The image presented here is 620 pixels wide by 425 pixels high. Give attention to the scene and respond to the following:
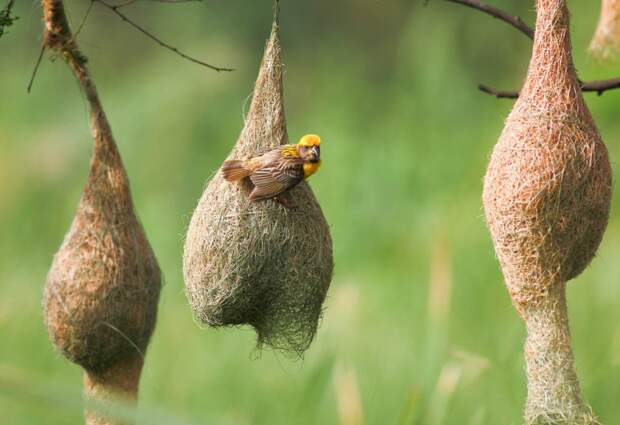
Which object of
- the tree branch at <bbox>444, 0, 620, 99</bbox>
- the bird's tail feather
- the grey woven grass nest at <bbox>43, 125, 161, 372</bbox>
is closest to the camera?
the bird's tail feather

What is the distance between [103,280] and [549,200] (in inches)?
56.0

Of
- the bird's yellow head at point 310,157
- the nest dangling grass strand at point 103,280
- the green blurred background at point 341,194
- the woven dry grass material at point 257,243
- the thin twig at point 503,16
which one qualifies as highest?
the thin twig at point 503,16

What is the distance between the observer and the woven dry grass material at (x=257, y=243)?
3287 mm

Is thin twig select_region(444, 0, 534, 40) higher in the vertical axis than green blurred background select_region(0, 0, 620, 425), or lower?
higher

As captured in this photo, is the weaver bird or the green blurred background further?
the green blurred background

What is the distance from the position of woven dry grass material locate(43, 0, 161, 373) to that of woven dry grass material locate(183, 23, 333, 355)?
1.20 feet

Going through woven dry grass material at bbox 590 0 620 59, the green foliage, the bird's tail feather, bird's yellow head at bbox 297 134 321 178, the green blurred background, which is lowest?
the green blurred background

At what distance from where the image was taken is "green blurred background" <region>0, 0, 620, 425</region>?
5359 mm

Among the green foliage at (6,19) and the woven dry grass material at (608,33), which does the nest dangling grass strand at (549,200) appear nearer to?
the woven dry grass material at (608,33)

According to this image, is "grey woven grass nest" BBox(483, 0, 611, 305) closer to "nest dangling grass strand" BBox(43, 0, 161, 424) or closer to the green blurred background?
the green blurred background

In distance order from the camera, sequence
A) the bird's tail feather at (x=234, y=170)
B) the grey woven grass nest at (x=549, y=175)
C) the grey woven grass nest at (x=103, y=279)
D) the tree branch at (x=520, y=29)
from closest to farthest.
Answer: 1. the grey woven grass nest at (x=549, y=175)
2. the bird's tail feather at (x=234, y=170)
3. the tree branch at (x=520, y=29)
4. the grey woven grass nest at (x=103, y=279)

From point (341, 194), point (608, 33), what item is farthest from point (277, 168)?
point (341, 194)

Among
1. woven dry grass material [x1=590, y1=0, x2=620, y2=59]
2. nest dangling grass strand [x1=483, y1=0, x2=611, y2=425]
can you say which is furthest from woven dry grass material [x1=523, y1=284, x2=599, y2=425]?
woven dry grass material [x1=590, y1=0, x2=620, y2=59]

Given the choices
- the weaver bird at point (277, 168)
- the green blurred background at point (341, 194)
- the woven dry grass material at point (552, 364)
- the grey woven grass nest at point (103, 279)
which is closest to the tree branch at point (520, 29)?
the woven dry grass material at point (552, 364)
